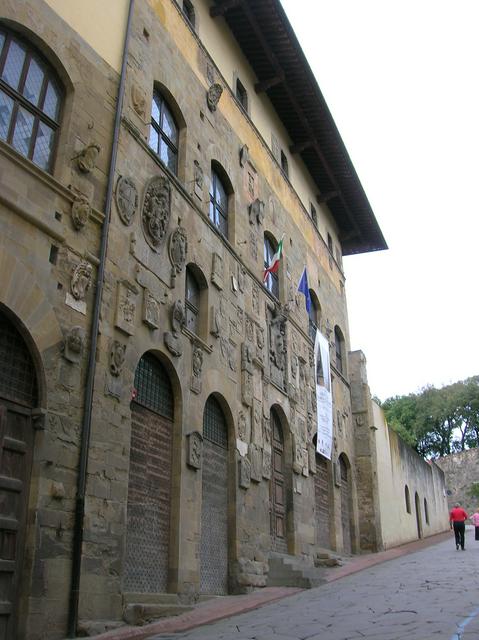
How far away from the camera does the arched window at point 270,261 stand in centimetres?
1669

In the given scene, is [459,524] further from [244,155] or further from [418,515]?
[418,515]

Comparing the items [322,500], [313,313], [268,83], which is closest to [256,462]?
[322,500]

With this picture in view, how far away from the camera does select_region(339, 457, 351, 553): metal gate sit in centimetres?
1977

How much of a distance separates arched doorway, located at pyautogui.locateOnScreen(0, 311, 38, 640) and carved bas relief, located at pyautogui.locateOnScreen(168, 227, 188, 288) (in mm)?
3736

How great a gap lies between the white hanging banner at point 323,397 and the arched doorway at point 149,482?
7914 millimetres

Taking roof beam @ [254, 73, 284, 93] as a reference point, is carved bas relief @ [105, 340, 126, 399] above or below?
below

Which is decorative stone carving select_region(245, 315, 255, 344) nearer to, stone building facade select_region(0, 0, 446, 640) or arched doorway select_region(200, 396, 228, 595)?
stone building facade select_region(0, 0, 446, 640)

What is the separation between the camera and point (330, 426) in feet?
61.8

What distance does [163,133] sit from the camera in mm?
12156

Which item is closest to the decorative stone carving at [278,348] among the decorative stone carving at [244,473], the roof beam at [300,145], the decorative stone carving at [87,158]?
the decorative stone carving at [244,473]

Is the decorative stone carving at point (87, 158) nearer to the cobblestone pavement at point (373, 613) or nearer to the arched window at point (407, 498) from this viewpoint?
the cobblestone pavement at point (373, 613)

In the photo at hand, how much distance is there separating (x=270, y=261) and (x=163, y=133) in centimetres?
561

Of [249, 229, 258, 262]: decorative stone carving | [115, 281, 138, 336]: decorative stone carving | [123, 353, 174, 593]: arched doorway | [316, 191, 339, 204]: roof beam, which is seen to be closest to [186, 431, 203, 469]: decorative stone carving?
[123, 353, 174, 593]: arched doorway

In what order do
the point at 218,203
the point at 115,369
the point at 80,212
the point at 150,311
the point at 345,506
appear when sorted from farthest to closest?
1. the point at 345,506
2. the point at 218,203
3. the point at 150,311
4. the point at 115,369
5. the point at 80,212
